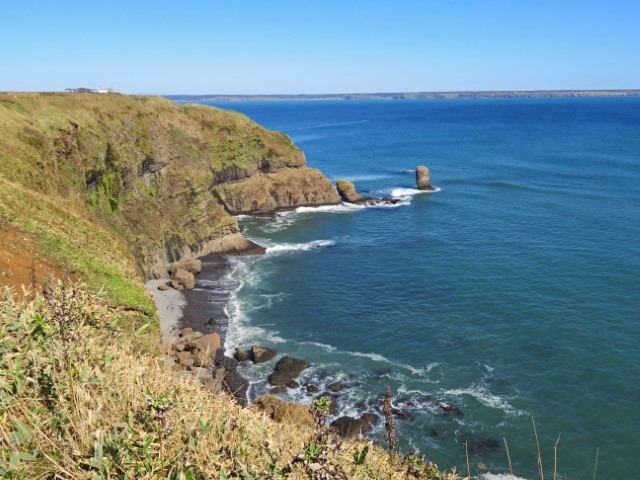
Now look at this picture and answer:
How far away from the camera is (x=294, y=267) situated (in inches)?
2280

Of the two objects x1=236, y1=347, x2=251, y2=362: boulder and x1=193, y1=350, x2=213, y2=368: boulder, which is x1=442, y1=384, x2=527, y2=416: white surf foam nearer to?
x1=236, y1=347, x2=251, y2=362: boulder

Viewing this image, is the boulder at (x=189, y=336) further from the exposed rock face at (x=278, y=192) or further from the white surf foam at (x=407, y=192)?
the white surf foam at (x=407, y=192)

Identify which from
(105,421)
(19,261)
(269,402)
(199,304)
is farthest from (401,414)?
(105,421)

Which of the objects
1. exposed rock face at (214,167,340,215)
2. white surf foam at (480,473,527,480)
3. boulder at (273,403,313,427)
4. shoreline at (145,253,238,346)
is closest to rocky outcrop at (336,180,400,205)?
exposed rock face at (214,167,340,215)

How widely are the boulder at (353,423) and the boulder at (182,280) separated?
26.7m

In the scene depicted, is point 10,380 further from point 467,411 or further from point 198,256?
point 198,256

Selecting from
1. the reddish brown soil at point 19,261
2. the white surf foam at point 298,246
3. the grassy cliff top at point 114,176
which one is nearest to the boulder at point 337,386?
the grassy cliff top at point 114,176

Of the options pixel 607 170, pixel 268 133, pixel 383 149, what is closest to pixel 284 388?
pixel 268 133

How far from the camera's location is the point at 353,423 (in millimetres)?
29750

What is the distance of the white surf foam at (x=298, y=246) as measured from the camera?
213 ft

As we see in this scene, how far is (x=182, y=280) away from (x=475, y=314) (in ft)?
95.9

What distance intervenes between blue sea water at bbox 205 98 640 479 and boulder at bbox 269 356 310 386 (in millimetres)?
1077

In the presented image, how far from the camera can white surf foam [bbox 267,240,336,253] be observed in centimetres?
6493

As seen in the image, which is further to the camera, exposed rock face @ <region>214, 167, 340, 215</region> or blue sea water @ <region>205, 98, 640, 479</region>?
exposed rock face @ <region>214, 167, 340, 215</region>
